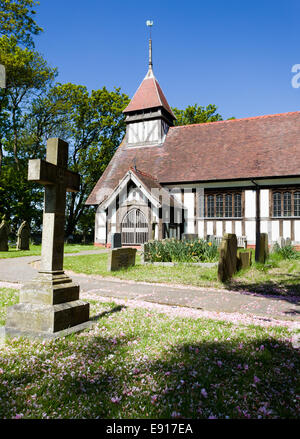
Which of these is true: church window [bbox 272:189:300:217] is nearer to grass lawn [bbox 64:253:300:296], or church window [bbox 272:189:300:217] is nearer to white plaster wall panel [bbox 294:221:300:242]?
white plaster wall panel [bbox 294:221:300:242]

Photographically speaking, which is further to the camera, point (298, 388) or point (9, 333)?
point (9, 333)

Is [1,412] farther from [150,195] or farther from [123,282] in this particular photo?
[150,195]

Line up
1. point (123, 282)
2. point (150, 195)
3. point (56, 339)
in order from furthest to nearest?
point (150, 195), point (123, 282), point (56, 339)

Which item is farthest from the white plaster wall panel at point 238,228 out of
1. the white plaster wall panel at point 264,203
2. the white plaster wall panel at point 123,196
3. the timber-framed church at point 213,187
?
the white plaster wall panel at point 123,196

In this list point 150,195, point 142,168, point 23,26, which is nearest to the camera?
point 150,195

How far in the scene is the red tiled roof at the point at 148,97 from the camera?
82.9 ft

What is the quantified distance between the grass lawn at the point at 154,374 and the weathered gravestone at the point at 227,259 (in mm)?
3818

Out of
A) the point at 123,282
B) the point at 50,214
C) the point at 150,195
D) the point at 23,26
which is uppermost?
the point at 23,26

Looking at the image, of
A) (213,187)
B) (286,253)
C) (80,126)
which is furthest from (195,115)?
(286,253)

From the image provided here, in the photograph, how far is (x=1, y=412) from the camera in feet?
7.73

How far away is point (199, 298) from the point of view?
6.49 meters

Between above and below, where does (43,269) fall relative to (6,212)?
below
